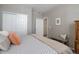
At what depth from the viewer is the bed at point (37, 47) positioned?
1466mm

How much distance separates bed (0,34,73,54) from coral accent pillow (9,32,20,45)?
56 mm

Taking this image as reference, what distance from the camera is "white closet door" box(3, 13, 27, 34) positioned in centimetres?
151

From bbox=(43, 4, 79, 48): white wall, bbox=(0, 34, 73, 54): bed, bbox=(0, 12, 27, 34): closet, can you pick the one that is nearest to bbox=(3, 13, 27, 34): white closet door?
bbox=(0, 12, 27, 34): closet

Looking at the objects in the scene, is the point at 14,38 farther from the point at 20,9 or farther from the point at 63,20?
the point at 63,20

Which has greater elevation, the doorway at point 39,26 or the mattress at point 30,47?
the doorway at point 39,26

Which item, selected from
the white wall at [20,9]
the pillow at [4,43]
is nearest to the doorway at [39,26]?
the white wall at [20,9]

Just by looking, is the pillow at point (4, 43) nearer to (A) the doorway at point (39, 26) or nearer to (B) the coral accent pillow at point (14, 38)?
(B) the coral accent pillow at point (14, 38)

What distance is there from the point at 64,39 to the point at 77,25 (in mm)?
302

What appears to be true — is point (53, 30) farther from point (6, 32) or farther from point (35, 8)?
point (6, 32)

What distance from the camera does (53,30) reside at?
1599 mm

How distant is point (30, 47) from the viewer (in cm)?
153

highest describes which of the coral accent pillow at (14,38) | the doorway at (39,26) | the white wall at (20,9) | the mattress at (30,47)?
the white wall at (20,9)

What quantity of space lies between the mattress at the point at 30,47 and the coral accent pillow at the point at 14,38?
6 cm
